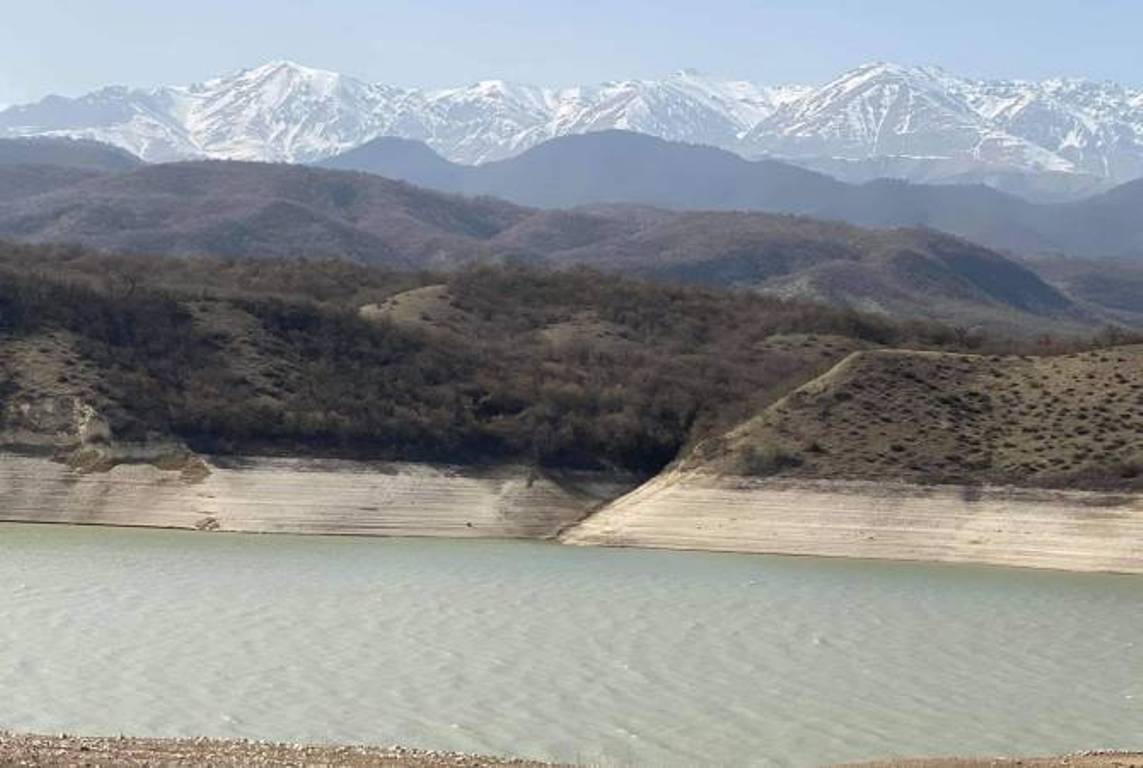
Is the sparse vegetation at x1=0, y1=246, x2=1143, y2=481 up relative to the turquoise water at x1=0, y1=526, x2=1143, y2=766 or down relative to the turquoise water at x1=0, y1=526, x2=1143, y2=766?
up

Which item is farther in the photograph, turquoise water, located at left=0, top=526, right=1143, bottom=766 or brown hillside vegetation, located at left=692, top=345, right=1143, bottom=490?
brown hillside vegetation, located at left=692, top=345, right=1143, bottom=490

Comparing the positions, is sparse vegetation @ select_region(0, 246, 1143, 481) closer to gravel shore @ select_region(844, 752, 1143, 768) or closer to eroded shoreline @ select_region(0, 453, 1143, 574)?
eroded shoreline @ select_region(0, 453, 1143, 574)

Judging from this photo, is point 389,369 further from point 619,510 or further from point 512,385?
point 619,510

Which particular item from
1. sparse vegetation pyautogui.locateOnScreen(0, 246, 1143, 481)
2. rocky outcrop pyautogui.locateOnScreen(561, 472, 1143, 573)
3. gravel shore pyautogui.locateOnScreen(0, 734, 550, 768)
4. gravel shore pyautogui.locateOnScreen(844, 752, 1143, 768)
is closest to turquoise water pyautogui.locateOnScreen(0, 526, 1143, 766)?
gravel shore pyautogui.locateOnScreen(844, 752, 1143, 768)

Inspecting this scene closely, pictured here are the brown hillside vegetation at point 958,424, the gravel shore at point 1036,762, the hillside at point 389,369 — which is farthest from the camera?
the hillside at point 389,369

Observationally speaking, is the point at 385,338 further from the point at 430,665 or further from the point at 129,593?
the point at 430,665

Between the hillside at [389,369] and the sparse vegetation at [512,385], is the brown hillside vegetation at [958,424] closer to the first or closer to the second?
the sparse vegetation at [512,385]

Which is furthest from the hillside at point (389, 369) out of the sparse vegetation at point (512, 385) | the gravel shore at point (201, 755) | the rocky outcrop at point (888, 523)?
the gravel shore at point (201, 755)
